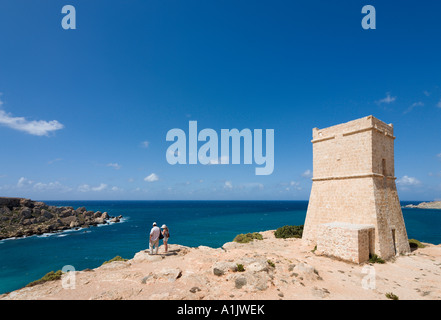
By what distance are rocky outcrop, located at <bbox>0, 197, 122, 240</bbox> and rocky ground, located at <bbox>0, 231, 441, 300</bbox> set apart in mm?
46588

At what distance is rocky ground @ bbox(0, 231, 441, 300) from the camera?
8320mm

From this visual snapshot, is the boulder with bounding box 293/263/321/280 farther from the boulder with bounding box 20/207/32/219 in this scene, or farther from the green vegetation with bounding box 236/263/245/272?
the boulder with bounding box 20/207/32/219

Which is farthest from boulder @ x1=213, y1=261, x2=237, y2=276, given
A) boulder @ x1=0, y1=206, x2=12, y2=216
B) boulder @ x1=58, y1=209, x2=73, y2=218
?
boulder @ x1=58, y1=209, x2=73, y2=218

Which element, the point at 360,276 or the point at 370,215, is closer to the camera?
the point at 360,276

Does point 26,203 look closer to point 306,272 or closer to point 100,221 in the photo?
point 100,221

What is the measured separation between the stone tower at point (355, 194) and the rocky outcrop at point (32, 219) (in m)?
55.2

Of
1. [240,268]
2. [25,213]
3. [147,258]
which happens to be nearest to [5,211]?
[25,213]

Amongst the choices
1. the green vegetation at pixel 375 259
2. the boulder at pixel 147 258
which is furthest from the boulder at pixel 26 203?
the green vegetation at pixel 375 259

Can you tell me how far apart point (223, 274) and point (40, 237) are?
48589mm

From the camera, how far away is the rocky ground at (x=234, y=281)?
8.32m

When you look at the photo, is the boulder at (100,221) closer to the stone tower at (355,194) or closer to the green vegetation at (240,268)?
the stone tower at (355,194)
